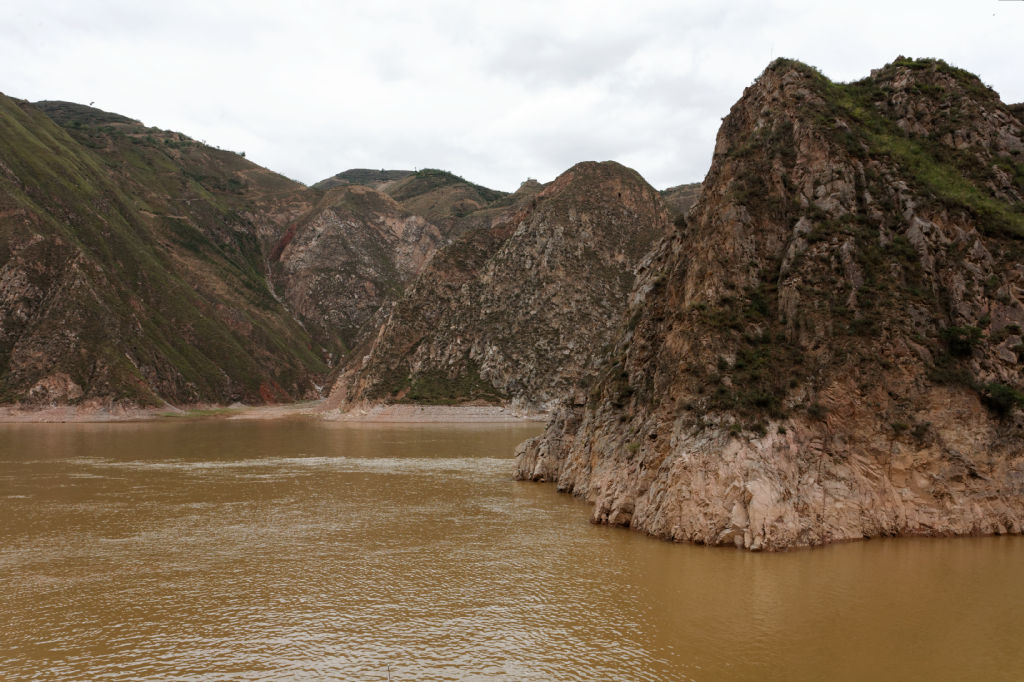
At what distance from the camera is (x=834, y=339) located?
27.7 meters

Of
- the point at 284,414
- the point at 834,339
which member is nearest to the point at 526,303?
the point at 284,414

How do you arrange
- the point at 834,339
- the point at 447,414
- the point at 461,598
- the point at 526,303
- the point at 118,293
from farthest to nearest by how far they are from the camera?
the point at 118,293 → the point at 526,303 → the point at 447,414 → the point at 834,339 → the point at 461,598

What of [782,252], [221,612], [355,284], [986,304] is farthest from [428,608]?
[355,284]

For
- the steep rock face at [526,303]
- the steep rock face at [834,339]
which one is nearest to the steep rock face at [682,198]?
the steep rock face at [526,303]

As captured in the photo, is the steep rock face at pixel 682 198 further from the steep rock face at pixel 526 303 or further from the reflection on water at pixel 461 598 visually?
the reflection on water at pixel 461 598

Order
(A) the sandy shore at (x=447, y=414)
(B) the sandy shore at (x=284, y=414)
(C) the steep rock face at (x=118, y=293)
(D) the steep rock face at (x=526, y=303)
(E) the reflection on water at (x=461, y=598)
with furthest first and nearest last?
(D) the steep rock face at (x=526, y=303)
(A) the sandy shore at (x=447, y=414)
(C) the steep rock face at (x=118, y=293)
(B) the sandy shore at (x=284, y=414)
(E) the reflection on water at (x=461, y=598)

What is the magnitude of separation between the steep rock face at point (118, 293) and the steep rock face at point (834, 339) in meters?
101

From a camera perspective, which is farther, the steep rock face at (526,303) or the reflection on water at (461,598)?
the steep rock face at (526,303)

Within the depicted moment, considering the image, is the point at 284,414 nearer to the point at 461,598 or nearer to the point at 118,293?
the point at 118,293

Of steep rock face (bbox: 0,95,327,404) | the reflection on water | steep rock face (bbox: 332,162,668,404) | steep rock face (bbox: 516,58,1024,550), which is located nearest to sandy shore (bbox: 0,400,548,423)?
steep rock face (bbox: 0,95,327,404)

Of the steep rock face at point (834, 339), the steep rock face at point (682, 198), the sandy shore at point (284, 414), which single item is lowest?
the sandy shore at point (284, 414)

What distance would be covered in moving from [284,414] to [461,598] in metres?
111

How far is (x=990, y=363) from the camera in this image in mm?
27125

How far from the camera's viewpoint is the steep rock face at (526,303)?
378 feet
